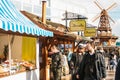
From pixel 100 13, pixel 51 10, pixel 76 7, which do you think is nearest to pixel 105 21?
pixel 100 13

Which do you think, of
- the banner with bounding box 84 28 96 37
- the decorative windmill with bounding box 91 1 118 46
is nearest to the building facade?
the banner with bounding box 84 28 96 37

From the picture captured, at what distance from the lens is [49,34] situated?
15125mm

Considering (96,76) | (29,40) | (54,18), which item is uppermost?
(54,18)

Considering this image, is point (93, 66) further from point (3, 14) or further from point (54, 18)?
point (54, 18)

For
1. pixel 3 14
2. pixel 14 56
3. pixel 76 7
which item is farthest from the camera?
pixel 76 7

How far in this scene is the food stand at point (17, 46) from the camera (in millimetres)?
12039

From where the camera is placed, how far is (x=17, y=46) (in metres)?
15.1

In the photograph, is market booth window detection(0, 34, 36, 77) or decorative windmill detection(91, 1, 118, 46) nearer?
market booth window detection(0, 34, 36, 77)

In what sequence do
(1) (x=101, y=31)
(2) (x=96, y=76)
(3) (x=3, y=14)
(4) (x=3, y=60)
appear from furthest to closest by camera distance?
(1) (x=101, y=31), (4) (x=3, y=60), (3) (x=3, y=14), (2) (x=96, y=76)

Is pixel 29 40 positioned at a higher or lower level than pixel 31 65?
higher

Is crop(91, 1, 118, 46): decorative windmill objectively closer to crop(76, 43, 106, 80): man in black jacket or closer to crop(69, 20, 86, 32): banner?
crop(69, 20, 86, 32): banner

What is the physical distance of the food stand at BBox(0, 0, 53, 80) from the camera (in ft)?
39.5

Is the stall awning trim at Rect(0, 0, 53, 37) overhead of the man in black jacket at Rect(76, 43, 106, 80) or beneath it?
overhead

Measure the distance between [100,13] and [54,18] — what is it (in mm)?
61229
